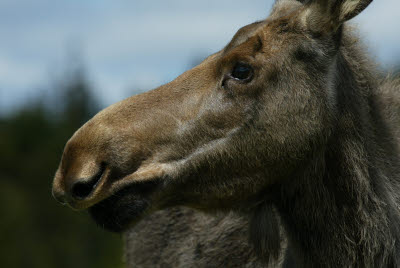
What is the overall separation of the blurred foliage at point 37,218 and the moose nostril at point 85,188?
1263 centimetres

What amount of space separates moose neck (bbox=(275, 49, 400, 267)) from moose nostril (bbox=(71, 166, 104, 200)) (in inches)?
48.8

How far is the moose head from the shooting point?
4395 mm

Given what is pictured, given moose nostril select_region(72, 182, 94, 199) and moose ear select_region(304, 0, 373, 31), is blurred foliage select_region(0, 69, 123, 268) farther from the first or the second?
moose ear select_region(304, 0, 373, 31)

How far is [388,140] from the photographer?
16.3ft

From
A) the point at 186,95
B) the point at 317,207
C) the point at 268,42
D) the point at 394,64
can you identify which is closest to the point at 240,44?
the point at 268,42

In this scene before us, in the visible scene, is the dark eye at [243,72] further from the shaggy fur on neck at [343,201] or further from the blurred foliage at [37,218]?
the blurred foliage at [37,218]

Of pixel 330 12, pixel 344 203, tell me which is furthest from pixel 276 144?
A: pixel 330 12

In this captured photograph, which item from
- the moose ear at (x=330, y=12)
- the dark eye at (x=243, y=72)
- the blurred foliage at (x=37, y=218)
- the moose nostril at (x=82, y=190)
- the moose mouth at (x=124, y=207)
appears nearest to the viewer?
the moose nostril at (x=82, y=190)

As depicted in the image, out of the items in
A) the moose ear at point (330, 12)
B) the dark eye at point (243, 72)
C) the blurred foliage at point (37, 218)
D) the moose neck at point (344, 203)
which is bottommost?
the blurred foliage at point (37, 218)

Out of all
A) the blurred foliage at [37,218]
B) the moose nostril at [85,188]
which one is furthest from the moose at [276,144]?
the blurred foliage at [37,218]

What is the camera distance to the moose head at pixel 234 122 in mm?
4395

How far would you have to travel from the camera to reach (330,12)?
15.0ft

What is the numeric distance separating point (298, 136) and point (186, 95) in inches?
30.0

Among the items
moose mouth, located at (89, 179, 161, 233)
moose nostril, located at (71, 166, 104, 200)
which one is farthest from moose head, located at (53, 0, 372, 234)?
moose nostril, located at (71, 166, 104, 200)
